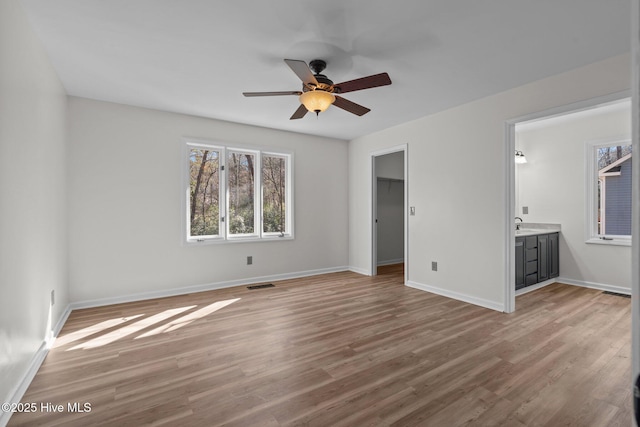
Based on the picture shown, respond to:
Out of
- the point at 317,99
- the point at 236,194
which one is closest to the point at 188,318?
the point at 236,194

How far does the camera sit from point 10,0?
6.07 feet

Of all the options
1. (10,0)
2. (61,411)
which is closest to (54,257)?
(61,411)

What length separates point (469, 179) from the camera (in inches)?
151

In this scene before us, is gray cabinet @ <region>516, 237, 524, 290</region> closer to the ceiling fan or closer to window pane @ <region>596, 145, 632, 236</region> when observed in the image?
window pane @ <region>596, 145, 632, 236</region>

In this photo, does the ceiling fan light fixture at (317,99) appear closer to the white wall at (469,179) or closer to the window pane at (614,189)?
the white wall at (469,179)

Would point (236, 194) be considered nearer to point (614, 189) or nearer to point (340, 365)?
point (340, 365)

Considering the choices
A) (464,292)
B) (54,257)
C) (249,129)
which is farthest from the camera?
(249,129)

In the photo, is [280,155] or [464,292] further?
[280,155]

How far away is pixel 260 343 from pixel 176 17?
267 cm

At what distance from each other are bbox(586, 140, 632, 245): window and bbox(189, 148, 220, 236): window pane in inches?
225

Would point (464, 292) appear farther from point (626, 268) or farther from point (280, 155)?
point (280, 155)

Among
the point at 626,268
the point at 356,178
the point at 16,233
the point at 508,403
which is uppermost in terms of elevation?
the point at 356,178

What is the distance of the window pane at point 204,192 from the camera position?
14.5ft

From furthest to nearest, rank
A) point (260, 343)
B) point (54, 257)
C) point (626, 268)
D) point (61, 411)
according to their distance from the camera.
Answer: point (626, 268) < point (54, 257) < point (260, 343) < point (61, 411)
